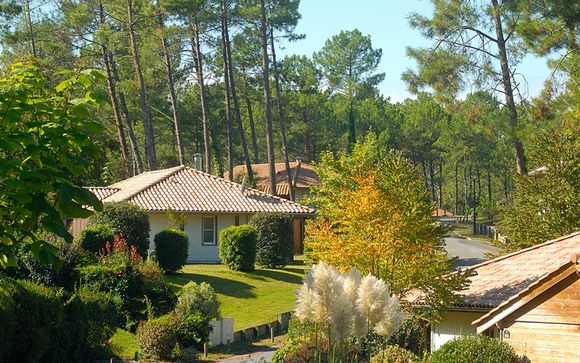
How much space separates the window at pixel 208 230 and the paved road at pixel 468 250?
12.7 m

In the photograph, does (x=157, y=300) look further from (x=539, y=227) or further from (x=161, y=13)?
(x=161, y=13)

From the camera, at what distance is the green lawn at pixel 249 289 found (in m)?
33.2

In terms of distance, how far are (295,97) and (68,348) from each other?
63.2 meters

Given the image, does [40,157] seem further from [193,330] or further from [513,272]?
[193,330]

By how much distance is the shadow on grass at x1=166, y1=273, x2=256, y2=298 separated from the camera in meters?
35.8

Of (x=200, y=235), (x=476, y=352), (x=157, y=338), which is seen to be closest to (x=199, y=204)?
(x=200, y=235)

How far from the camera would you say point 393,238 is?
2377 centimetres

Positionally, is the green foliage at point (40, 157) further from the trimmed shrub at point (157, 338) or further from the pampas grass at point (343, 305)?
the trimmed shrub at point (157, 338)

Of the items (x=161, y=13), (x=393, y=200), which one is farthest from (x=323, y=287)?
(x=161, y=13)

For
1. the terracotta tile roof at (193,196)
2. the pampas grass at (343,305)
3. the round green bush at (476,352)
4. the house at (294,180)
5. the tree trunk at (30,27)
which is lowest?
the round green bush at (476,352)

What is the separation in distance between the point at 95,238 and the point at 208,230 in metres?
14.9

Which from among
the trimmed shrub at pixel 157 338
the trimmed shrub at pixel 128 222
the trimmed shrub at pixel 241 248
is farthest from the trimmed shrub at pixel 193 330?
the trimmed shrub at pixel 241 248

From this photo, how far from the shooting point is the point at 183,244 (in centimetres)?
3775

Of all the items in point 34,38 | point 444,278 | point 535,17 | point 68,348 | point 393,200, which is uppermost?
point 34,38
